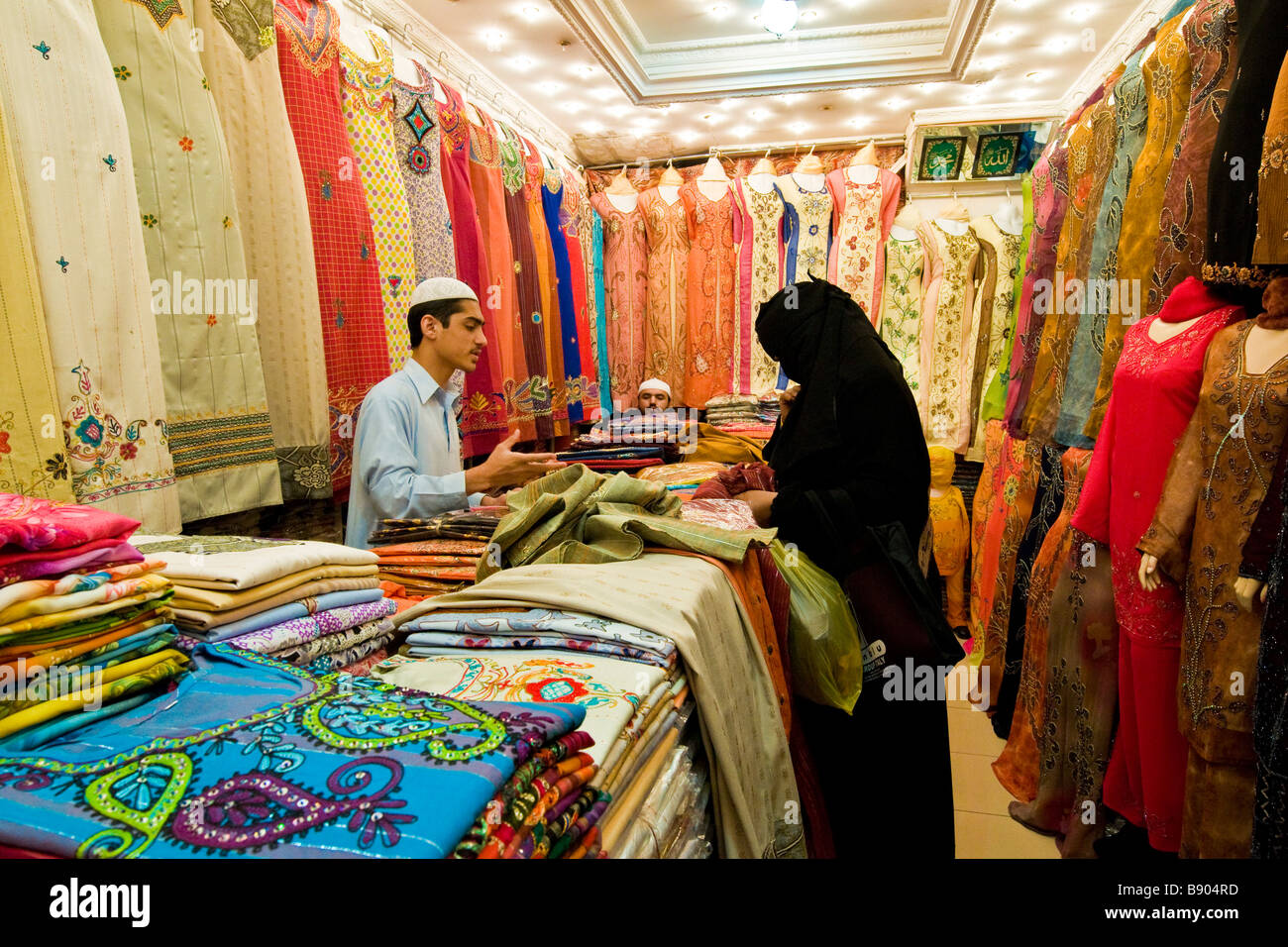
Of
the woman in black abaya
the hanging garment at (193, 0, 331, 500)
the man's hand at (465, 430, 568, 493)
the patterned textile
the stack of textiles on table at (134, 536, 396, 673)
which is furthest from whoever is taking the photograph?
the man's hand at (465, 430, 568, 493)

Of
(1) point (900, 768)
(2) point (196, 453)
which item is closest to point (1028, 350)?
(1) point (900, 768)

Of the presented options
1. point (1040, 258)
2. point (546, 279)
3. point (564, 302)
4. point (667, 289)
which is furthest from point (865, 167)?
point (546, 279)

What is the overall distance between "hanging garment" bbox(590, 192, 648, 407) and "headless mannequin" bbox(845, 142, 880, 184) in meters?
1.49

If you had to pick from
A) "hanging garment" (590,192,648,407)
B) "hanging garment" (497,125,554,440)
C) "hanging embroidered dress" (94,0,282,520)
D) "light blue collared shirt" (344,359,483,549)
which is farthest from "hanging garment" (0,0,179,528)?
"hanging garment" (590,192,648,407)

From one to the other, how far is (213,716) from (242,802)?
0.80 feet

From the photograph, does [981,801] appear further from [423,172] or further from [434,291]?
[423,172]

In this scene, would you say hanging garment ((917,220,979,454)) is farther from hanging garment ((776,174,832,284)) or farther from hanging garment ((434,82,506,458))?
hanging garment ((434,82,506,458))

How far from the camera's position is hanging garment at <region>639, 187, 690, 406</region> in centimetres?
508

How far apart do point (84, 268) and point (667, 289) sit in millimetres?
4036

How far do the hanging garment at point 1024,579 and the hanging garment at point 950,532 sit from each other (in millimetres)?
1257

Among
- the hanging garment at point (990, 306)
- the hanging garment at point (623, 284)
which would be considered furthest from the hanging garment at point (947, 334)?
the hanging garment at point (623, 284)

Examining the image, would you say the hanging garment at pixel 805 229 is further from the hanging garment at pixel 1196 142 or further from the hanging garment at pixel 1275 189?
the hanging garment at pixel 1275 189

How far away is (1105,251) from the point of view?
254 cm

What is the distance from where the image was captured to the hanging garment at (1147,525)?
1888 mm
